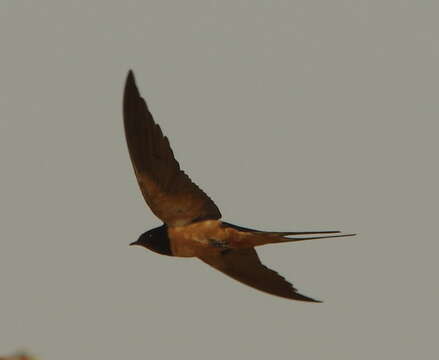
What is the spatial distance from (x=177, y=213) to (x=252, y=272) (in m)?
0.72

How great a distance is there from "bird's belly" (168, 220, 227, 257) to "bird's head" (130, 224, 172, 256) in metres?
0.03

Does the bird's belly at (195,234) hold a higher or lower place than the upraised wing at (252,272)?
higher

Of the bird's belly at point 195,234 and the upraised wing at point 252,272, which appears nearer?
the bird's belly at point 195,234

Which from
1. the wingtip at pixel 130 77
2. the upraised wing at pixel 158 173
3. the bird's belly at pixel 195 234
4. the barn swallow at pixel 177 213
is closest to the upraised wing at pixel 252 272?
the barn swallow at pixel 177 213

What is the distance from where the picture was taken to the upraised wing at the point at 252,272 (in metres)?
4.82

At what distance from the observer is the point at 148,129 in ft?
13.7

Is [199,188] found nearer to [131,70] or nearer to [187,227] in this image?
[187,227]

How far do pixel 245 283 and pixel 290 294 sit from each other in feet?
0.95

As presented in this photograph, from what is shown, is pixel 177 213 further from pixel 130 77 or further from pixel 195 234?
pixel 130 77

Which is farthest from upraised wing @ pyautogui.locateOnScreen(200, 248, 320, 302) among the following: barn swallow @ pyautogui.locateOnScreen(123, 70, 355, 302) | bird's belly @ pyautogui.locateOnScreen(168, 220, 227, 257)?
bird's belly @ pyautogui.locateOnScreen(168, 220, 227, 257)

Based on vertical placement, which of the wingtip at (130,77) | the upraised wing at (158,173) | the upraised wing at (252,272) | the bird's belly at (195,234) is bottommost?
the upraised wing at (252,272)

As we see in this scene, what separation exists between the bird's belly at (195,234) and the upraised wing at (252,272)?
28 centimetres

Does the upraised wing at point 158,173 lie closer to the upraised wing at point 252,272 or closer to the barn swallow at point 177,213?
the barn swallow at point 177,213

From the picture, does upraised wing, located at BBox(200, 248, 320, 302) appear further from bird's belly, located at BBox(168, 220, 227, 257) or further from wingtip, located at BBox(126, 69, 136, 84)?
wingtip, located at BBox(126, 69, 136, 84)
